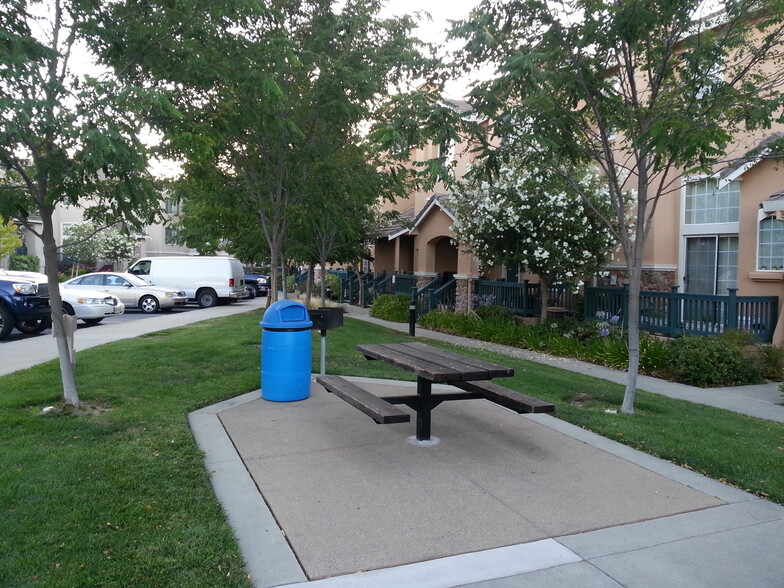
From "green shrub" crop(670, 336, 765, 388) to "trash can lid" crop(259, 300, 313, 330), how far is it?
651 cm

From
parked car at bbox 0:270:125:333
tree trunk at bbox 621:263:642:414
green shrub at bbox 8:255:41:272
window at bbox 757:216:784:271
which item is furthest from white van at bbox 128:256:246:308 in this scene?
tree trunk at bbox 621:263:642:414

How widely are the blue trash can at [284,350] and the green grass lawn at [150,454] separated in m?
0.67

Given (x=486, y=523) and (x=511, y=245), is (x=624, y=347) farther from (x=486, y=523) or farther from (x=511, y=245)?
(x=486, y=523)

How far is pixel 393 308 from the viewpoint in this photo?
63.5 feet

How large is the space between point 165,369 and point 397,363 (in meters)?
4.27

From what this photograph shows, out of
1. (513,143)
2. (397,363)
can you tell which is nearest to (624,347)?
(513,143)

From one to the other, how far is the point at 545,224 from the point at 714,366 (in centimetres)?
466

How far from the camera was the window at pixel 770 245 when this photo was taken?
37.1 ft

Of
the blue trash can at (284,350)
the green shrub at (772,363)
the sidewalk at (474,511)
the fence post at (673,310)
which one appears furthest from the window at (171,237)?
the green shrub at (772,363)

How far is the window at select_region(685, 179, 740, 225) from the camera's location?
1242 centimetres

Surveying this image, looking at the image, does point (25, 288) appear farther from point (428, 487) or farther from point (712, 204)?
point (712, 204)

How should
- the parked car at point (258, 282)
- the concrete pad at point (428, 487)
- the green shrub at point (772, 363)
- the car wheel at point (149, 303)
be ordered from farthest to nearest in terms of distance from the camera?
the parked car at point (258, 282), the car wheel at point (149, 303), the green shrub at point (772, 363), the concrete pad at point (428, 487)

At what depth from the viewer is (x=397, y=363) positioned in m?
5.88

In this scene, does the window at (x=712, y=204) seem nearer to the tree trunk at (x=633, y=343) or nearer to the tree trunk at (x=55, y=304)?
the tree trunk at (x=633, y=343)
